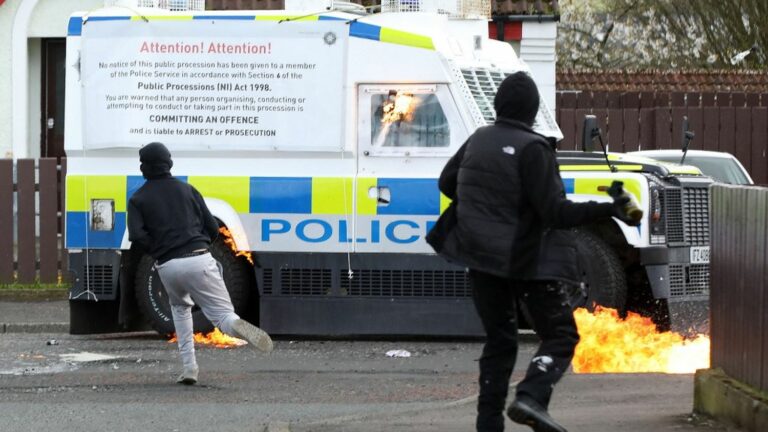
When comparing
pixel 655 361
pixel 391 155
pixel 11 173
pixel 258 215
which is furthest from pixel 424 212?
pixel 11 173

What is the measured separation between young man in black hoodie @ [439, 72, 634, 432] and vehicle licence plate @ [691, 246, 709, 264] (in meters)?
5.51

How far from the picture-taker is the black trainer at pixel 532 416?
7.27 m

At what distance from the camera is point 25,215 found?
17125mm

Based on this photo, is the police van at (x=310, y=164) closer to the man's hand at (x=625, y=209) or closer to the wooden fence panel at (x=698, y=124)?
the man's hand at (x=625, y=209)

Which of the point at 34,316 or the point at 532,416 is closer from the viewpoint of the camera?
the point at 532,416

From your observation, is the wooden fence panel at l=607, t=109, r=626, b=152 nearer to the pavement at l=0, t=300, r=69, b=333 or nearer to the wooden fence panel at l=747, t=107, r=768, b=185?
the wooden fence panel at l=747, t=107, r=768, b=185

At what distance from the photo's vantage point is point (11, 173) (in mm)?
17156

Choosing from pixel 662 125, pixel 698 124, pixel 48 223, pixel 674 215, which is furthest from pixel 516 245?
pixel 698 124

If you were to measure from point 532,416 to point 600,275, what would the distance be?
550 centimetres

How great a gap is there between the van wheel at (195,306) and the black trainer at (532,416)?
6339 millimetres

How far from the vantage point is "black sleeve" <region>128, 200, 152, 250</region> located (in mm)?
11008

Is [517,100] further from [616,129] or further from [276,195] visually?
[616,129]

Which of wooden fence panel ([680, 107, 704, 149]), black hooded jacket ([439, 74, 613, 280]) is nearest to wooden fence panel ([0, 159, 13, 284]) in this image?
wooden fence panel ([680, 107, 704, 149])

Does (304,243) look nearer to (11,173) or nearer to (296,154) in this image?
(296,154)
